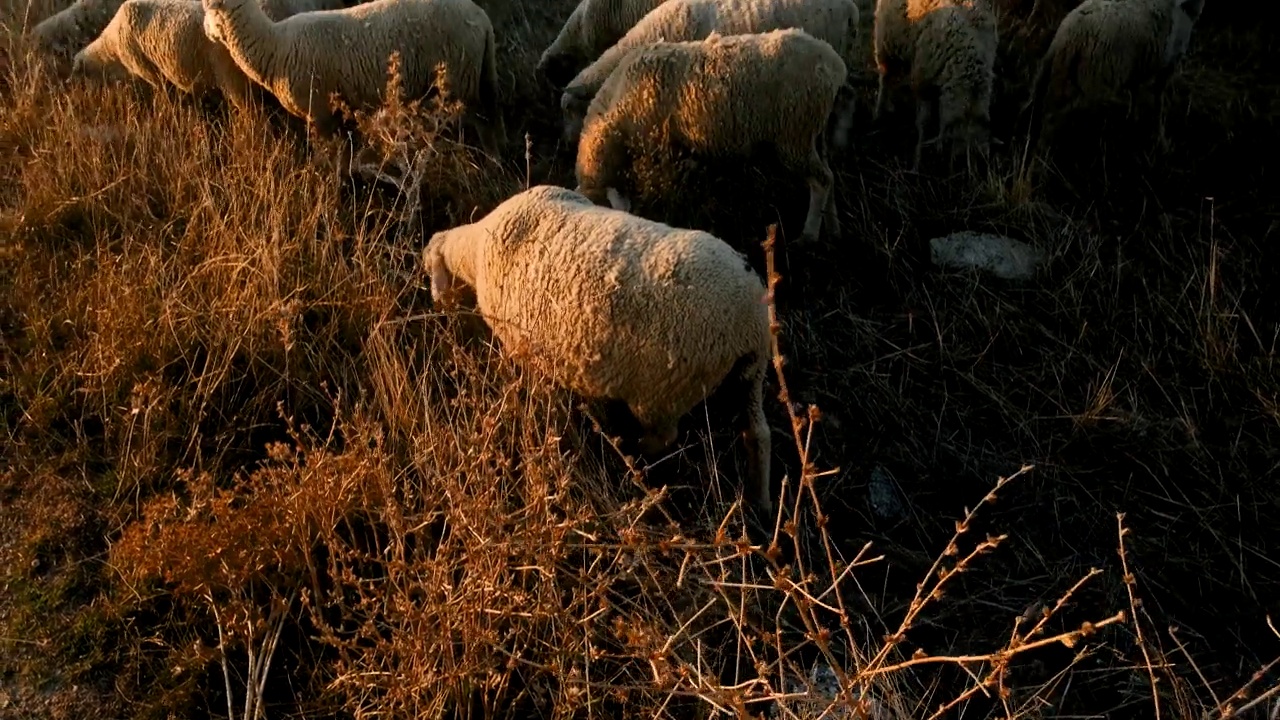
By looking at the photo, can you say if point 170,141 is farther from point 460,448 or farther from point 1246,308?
point 1246,308

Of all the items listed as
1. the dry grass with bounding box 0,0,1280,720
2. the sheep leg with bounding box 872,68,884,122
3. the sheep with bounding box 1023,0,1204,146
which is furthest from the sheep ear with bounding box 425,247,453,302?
the sheep with bounding box 1023,0,1204,146

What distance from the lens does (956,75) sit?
19.4 ft

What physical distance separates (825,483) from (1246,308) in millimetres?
2834

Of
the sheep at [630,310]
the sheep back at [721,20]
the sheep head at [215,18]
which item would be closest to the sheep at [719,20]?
the sheep back at [721,20]


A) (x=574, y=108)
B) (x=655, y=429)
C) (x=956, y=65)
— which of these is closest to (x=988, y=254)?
(x=956, y=65)

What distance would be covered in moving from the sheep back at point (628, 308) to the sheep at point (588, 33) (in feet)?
10.4

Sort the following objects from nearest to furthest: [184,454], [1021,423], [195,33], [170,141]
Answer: [184,454] < [1021,423] < [170,141] < [195,33]

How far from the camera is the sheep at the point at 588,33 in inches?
253

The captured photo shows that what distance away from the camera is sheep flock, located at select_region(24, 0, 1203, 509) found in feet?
11.2

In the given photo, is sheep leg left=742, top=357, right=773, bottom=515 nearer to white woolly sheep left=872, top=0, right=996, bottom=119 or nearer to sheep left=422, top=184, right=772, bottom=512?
sheep left=422, top=184, right=772, bottom=512

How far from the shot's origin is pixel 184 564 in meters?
3.12

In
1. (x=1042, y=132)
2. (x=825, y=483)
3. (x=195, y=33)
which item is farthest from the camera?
(x=1042, y=132)

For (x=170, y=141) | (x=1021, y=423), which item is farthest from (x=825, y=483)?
(x=170, y=141)

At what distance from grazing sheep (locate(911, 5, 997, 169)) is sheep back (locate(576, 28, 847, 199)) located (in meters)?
1.45
